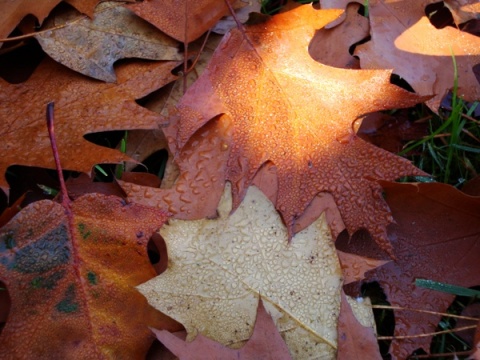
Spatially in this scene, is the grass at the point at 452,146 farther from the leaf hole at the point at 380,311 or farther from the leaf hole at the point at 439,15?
the leaf hole at the point at 380,311

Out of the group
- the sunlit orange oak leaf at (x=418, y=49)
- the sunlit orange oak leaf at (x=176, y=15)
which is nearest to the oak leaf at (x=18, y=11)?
the sunlit orange oak leaf at (x=176, y=15)

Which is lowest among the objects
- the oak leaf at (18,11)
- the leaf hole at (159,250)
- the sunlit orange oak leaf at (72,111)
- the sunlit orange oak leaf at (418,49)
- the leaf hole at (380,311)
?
the leaf hole at (380,311)

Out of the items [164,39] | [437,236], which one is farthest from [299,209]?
[164,39]

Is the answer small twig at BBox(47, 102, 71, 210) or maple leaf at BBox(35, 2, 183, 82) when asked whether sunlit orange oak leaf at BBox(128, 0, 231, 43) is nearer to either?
maple leaf at BBox(35, 2, 183, 82)

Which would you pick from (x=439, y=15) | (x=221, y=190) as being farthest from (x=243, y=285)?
(x=439, y=15)

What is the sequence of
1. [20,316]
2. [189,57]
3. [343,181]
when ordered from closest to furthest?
[20,316], [343,181], [189,57]

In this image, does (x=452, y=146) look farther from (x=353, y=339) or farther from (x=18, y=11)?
(x=18, y=11)

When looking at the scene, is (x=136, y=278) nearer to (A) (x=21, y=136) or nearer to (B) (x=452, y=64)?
(A) (x=21, y=136)
